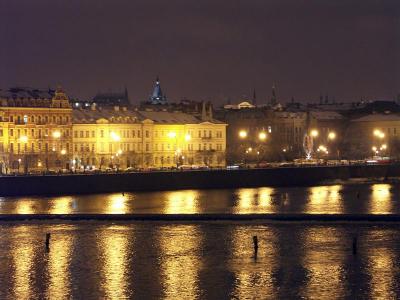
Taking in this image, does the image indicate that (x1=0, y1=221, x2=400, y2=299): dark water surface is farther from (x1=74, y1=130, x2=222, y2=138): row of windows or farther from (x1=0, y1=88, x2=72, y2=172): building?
(x1=74, y1=130, x2=222, y2=138): row of windows

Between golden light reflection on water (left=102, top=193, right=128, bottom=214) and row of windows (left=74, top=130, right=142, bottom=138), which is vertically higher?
row of windows (left=74, top=130, right=142, bottom=138)

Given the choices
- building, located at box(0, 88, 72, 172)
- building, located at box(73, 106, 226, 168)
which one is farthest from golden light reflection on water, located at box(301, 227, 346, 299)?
building, located at box(73, 106, 226, 168)

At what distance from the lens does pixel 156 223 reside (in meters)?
37.7

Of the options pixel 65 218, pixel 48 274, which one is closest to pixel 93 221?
pixel 65 218

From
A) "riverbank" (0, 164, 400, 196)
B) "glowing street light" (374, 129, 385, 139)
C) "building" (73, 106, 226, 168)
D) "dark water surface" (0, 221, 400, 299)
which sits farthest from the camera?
"glowing street light" (374, 129, 385, 139)

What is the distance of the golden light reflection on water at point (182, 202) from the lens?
4603cm

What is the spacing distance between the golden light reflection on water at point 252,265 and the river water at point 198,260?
0.02 m

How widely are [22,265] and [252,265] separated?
5551mm

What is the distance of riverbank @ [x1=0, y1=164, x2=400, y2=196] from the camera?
56500 millimetres

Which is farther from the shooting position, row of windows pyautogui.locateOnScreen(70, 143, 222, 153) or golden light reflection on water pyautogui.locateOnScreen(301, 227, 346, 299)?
row of windows pyautogui.locateOnScreen(70, 143, 222, 153)

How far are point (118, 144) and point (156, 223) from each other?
4288 centimetres

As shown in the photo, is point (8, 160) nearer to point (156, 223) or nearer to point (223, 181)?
point (223, 181)

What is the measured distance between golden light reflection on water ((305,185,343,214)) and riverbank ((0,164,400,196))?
3.00 meters

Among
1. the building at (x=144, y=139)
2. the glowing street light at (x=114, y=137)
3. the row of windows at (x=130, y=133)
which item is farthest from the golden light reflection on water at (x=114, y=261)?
the glowing street light at (x=114, y=137)
